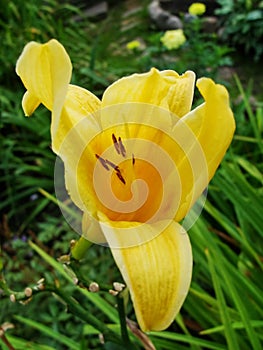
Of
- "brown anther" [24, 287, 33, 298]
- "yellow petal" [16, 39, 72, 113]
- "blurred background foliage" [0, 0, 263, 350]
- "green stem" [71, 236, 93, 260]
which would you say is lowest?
"blurred background foliage" [0, 0, 263, 350]

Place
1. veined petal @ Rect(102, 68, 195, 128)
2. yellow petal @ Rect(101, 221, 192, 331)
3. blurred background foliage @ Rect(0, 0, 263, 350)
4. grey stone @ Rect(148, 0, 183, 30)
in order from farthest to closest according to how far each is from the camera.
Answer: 1. grey stone @ Rect(148, 0, 183, 30)
2. blurred background foliage @ Rect(0, 0, 263, 350)
3. veined petal @ Rect(102, 68, 195, 128)
4. yellow petal @ Rect(101, 221, 192, 331)

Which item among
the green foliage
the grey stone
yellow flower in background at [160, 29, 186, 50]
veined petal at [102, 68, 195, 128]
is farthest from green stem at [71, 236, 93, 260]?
the grey stone

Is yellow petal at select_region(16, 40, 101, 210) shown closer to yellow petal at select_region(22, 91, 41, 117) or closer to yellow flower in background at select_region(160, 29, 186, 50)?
yellow petal at select_region(22, 91, 41, 117)

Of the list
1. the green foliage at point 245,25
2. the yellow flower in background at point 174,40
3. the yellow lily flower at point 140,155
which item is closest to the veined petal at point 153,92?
the yellow lily flower at point 140,155

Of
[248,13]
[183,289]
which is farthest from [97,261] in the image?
[248,13]

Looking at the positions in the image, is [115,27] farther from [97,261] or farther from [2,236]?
[97,261]

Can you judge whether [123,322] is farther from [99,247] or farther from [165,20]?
[165,20]

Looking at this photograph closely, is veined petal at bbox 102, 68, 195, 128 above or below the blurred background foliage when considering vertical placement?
above
